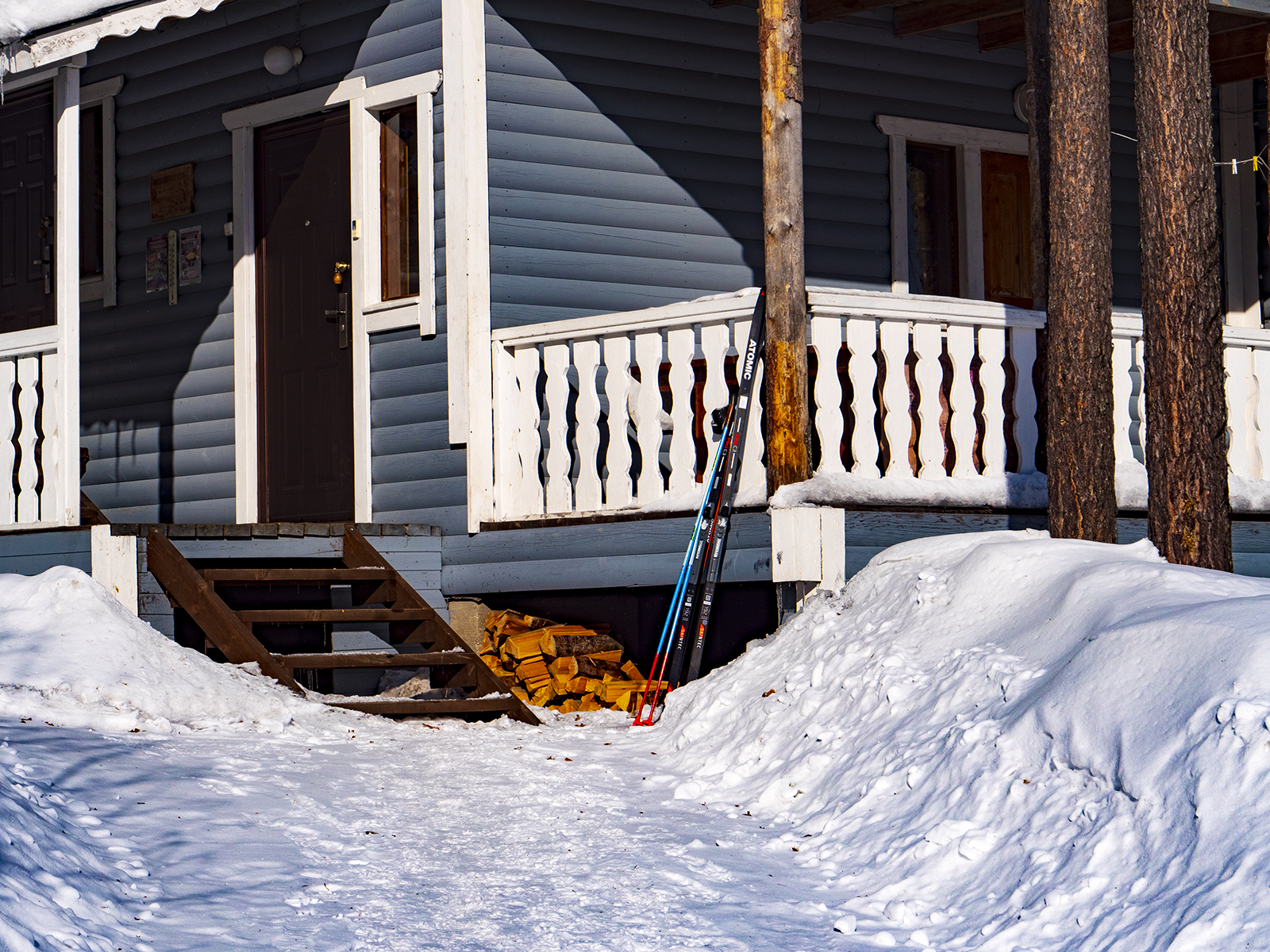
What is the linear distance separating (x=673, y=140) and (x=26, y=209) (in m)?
4.46

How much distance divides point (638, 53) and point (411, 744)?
4.86m

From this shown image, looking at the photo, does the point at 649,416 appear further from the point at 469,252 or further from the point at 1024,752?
the point at 1024,752

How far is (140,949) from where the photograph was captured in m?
3.35

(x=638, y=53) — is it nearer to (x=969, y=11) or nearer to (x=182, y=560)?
(x=969, y=11)

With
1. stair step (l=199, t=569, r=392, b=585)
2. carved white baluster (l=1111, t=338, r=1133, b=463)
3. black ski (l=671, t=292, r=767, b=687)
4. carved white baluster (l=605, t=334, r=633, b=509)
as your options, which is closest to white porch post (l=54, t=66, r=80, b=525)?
stair step (l=199, t=569, r=392, b=585)

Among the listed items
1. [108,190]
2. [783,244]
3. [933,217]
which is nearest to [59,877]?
[783,244]

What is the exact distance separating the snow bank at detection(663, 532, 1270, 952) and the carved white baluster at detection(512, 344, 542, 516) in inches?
86.7

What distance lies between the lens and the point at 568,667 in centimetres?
779

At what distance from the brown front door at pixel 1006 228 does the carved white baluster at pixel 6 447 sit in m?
6.57

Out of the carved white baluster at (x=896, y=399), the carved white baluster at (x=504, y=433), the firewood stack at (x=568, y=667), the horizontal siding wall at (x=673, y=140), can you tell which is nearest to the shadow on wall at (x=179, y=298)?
the horizontal siding wall at (x=673, y=140)

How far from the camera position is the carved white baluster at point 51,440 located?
7719 mm

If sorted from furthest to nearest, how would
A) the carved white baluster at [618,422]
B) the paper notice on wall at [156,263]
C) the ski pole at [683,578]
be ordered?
the paper notice on wall at [156,263]
the carved white baluster at [618,422]
the ski pole at [683,578]

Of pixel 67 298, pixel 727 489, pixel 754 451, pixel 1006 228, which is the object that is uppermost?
pixel 1006 228

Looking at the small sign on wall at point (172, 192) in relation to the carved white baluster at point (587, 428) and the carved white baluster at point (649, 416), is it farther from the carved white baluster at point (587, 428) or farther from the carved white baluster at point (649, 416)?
the carved white baluster at point (649, 416)
